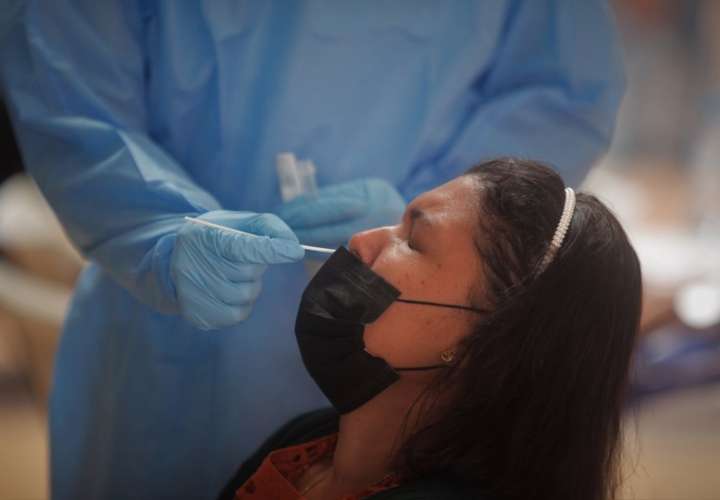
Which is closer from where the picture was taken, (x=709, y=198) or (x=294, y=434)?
(x=294, y=434)

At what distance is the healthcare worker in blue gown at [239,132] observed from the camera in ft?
4.46

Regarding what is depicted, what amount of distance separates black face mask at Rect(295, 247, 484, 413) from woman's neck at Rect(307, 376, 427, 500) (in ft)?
0.14

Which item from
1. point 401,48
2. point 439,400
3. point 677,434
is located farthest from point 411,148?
point 677,434

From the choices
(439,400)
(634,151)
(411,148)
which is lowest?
(634,151)

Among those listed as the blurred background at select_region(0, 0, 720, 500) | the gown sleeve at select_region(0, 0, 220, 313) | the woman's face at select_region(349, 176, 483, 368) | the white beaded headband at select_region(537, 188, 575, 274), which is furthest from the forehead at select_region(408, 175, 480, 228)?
the blurred background at select_region(0, 0, 720, 500)

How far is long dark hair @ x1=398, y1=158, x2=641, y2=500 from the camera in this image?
1.11m

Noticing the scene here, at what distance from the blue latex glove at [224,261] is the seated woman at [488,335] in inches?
4.0

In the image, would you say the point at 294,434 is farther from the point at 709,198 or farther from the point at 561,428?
the point at 709,198

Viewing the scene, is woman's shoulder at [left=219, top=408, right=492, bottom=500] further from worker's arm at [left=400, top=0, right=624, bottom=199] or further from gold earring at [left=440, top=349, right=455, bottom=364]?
worker's arm at [left=400, top=0, right=624, bottom=199]

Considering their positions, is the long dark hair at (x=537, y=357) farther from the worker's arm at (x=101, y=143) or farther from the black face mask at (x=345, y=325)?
the worker's arm at (x=101, y=143)

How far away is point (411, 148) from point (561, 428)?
654 millimetres

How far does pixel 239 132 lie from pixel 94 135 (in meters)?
0.28

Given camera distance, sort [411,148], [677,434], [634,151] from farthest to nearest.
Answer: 1. [634,151]
2. [677,434]
3. [411,148]

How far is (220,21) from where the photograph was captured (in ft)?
4.58
